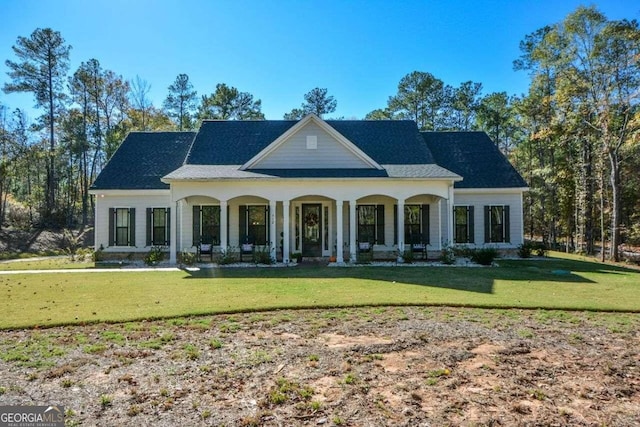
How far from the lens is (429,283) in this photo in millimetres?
10523

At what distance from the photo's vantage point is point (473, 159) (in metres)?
18.6

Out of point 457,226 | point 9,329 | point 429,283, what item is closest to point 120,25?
point 9,329

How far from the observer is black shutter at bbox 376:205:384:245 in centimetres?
1648

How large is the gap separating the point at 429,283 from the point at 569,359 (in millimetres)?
5682

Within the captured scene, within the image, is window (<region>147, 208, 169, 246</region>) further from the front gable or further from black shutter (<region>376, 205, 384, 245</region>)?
black shutter (<region>376, 205, 384, 245</region>)

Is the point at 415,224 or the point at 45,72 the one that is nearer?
the point at 415,224

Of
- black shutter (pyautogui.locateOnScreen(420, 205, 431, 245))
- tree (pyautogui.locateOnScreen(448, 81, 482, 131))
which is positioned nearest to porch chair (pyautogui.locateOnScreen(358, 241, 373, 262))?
black shutter (pyautogui.locateOnScreen(420, 205, 431, 245))

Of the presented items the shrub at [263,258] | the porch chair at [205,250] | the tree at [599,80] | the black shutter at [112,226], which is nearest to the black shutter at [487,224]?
the tree at [599,80]

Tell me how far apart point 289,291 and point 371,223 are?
311 inches

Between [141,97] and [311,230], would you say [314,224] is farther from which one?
[141,97]

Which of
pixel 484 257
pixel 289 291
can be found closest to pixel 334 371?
pixel 289 291

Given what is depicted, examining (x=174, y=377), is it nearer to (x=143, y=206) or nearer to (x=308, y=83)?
(x=143, y=206)

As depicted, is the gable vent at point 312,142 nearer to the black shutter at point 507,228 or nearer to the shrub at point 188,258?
the shrub at point 188,258

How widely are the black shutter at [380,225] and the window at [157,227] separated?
30.1 ft
